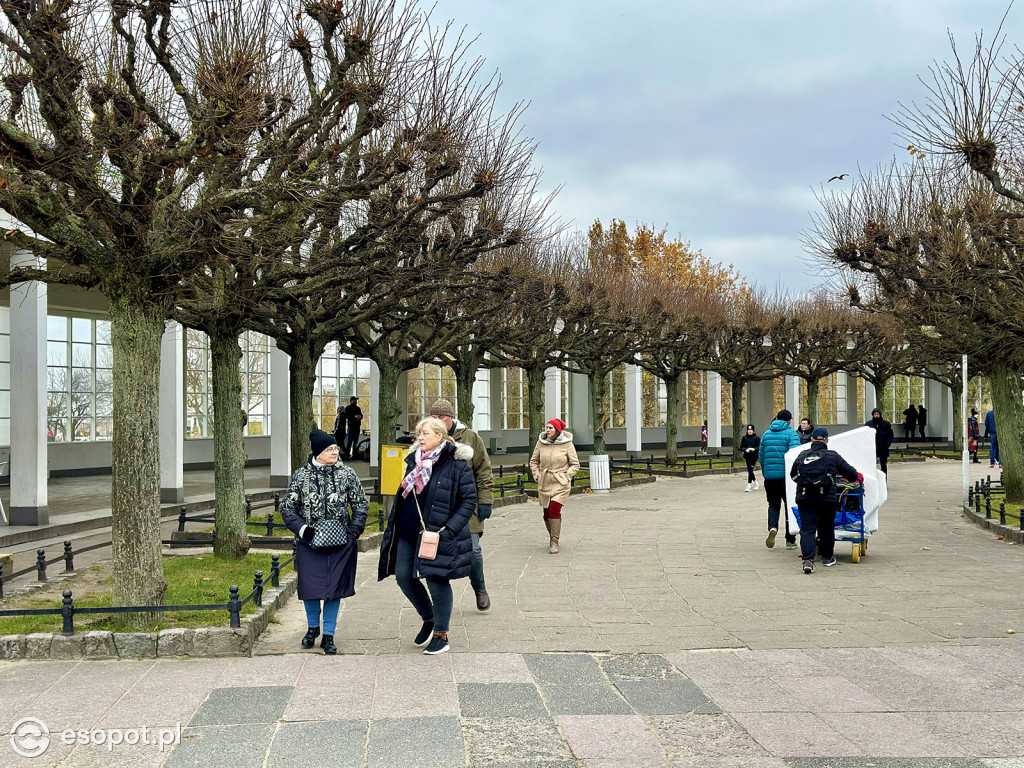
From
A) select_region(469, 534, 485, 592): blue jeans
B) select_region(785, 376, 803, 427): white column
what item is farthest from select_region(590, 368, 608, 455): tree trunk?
select_region(469, 534, 485, 592): blue jeans

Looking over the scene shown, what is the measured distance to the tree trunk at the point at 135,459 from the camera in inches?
317

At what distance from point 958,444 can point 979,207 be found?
2829cm

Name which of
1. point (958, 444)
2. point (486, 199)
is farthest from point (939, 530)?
point (958, 444)

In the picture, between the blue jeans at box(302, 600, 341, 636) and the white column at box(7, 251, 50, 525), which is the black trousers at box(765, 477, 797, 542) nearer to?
the blue jeans at box(302, 600, 341, 636)

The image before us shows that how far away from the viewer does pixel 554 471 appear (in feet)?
44.0

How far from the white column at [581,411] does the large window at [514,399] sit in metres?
2.69

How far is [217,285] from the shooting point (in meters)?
11.5

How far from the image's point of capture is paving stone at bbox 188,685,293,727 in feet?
18.7

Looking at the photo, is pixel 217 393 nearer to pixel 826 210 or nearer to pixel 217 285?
pixel 217 285

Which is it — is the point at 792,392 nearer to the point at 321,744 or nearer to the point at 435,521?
the point at 435,521

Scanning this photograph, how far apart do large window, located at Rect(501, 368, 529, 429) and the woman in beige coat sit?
28.8m

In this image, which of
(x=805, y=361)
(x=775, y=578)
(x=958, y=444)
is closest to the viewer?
(x=775, y=578)

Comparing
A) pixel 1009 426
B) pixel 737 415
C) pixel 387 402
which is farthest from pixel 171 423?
pixel 737 415

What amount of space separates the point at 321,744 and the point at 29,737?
1642mm
